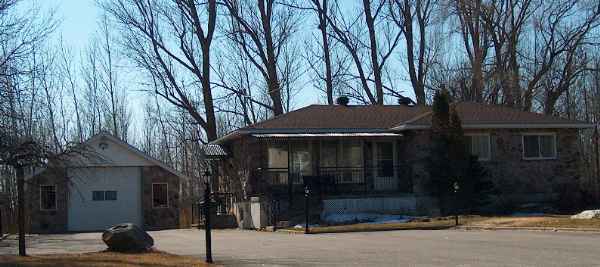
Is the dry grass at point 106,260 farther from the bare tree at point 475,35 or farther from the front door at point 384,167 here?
the bare tree at point 475,35

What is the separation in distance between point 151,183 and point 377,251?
2288 cm

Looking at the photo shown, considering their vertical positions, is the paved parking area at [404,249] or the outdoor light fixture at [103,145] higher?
the outdoor light fixture at [103,145]

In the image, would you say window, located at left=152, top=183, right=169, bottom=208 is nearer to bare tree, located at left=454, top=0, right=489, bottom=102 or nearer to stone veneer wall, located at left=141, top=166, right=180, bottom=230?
stone veneer wall, located at left=141, top=166, right=180, bottom=230

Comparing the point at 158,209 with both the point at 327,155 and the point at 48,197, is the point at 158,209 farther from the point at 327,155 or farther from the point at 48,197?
the point at 327,155

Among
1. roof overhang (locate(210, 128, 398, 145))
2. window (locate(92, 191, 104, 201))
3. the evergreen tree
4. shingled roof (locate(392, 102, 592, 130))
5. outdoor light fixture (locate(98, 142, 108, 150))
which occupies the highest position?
shingled roof (locate(392, 102, 592, 130))

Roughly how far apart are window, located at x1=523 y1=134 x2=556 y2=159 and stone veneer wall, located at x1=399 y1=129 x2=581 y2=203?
20 centimetres

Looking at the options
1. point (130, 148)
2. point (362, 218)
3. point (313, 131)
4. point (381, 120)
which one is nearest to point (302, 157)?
point (313, 131)

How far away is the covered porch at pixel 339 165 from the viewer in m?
31.7

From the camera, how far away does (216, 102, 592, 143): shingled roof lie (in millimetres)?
32000

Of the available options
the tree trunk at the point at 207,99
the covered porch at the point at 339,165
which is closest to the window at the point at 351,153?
the covered porch at the point at 339,165

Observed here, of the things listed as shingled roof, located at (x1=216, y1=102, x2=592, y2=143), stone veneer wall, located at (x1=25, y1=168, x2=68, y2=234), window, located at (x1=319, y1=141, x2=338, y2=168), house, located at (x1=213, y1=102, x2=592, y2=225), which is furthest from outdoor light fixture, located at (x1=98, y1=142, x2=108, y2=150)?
window, located at (x1=319, y1=141, x2=338, y2=168)

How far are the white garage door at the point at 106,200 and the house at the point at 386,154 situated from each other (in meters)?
6.54

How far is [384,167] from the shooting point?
1292 inches

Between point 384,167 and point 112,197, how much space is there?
13.0 m
